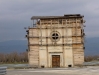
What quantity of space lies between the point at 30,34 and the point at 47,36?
109 inches

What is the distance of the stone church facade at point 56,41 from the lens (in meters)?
46.8

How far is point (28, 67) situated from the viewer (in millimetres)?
47188

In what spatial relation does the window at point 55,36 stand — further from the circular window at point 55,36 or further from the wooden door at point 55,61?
the wooden door at point 55,61

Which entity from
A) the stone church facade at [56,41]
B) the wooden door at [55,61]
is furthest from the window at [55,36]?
the wooden door at [55,61]

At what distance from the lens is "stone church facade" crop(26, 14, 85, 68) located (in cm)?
4678

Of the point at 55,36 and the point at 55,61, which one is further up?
the point at 55,36

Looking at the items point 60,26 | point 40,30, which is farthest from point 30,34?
point 60,26

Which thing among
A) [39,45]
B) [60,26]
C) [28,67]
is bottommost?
[28,67]

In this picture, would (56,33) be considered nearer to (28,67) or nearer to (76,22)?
(76,22)

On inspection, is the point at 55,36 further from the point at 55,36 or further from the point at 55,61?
the point at 55,61

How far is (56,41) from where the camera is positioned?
4712 cm

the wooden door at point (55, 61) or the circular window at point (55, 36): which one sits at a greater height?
the circular window at point (55, 36)

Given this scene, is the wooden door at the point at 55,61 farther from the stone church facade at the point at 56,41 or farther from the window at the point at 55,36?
the window at the point at 55,36

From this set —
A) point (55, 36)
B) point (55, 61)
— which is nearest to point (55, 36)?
point (55, 36)
